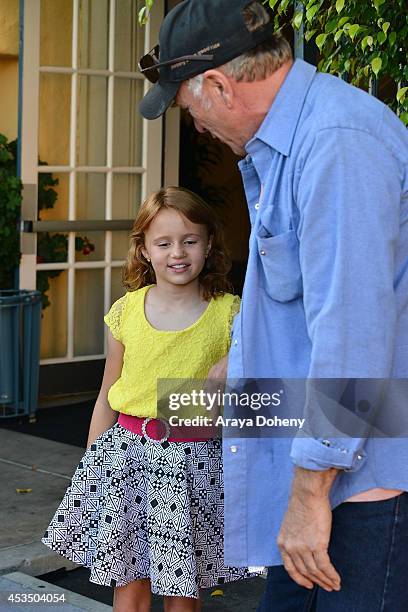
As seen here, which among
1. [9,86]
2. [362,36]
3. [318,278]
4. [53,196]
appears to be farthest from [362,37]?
[9,86]

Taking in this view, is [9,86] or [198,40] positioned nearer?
[198,40]

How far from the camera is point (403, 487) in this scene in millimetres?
2031

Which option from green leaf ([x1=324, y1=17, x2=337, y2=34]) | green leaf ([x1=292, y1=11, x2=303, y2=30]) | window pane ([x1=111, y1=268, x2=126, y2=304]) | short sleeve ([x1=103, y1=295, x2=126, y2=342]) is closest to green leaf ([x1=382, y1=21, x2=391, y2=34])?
green leaf ([x1=324, y1=17, x2=337, y2=34])

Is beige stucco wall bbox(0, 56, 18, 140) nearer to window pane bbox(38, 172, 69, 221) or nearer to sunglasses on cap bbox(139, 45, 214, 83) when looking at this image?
window pane bbox(38, 172, 69, 221)

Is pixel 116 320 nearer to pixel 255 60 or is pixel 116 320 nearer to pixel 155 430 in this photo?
pixel 155 430

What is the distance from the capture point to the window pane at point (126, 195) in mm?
7477

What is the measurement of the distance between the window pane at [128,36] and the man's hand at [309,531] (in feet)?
18.5

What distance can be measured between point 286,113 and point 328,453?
25.3 inches

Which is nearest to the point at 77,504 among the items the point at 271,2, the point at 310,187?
the point at 310,187

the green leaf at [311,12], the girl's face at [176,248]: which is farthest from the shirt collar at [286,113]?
the green leaf at [311,12]

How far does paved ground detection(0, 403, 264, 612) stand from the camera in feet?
13.8

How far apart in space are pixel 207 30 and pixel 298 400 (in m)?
0.73

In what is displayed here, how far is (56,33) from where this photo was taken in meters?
7.04

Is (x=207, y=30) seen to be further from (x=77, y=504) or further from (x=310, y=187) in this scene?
(x=77, y=504)
